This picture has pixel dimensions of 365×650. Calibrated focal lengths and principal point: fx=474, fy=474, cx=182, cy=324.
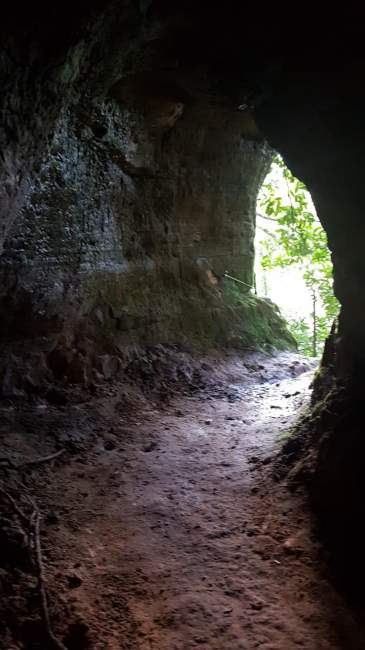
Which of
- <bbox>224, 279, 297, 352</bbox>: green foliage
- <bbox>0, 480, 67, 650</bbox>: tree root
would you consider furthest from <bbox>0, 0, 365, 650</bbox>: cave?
<bbox>224, 279, 297, 352</bbox>: green foliage

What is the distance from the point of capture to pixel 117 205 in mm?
6730

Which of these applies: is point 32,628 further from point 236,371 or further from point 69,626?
point 236,371

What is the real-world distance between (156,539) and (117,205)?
15.2 feet

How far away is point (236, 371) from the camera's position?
747cm

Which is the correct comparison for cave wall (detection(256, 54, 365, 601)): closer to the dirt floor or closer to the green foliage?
the dirt floor

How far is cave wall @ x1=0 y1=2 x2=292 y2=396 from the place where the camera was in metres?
3.65

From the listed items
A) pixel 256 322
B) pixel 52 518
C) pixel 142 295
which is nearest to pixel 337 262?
pixel 52 518

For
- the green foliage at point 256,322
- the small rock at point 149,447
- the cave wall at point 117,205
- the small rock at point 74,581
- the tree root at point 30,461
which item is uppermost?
the cave wall at point 117,205

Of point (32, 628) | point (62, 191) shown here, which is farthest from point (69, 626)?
point (62, 191)

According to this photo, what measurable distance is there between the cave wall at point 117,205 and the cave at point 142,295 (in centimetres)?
3

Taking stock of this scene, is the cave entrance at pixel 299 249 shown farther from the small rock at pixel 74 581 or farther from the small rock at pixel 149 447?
the small rock at pixel 74 581

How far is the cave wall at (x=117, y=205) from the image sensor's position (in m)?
3.65

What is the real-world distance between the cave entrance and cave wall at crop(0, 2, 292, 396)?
650 mm

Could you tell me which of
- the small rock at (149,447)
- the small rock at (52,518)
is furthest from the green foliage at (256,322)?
the small rock at (52,518)
